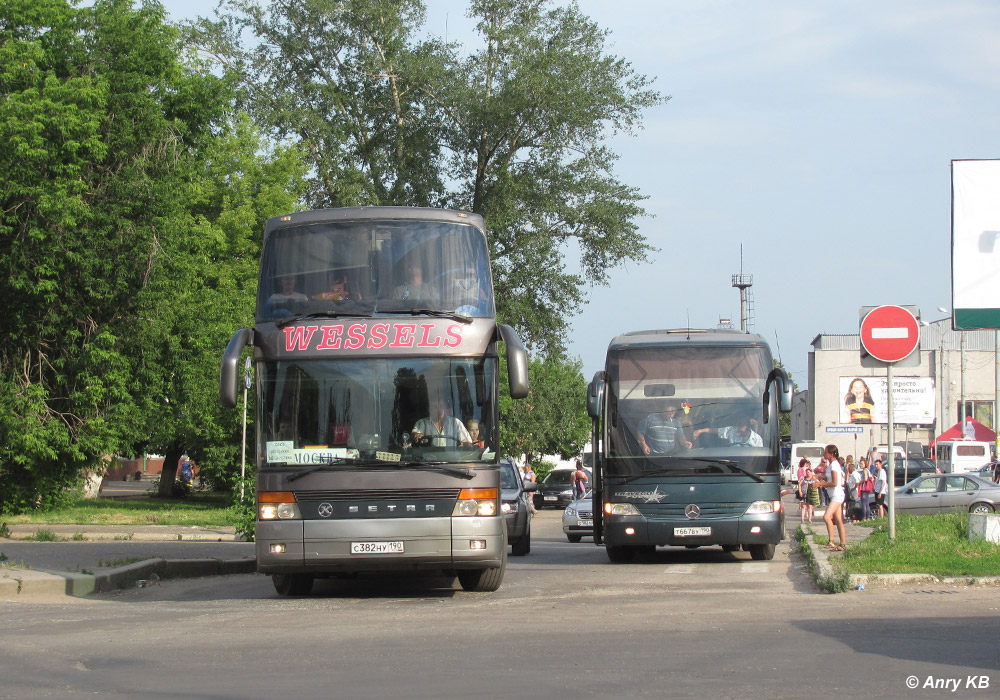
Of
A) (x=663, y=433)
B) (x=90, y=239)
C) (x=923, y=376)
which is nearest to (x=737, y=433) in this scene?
(x=663, y=433)

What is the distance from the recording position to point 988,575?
12.3 meters

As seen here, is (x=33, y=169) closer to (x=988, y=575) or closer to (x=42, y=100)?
(x=42, y=100)

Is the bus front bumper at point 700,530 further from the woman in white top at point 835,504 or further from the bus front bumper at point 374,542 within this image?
the bus front bumper at point 374,542

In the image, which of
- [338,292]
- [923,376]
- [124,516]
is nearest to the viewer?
[338,292]

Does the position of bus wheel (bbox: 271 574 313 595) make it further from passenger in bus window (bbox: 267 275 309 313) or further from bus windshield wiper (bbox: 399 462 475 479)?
passenger in bus window (bbox: 267 275 309 313)

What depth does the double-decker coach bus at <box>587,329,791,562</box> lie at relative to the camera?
16453mm

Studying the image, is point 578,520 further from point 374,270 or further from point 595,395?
point 374,270

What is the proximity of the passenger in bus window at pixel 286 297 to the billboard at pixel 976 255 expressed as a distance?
10.3 meters

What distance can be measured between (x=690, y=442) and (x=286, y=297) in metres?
6.58

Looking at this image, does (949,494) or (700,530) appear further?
(949,494)

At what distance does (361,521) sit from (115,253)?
58.4 ft

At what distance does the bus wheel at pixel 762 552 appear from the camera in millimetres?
17734

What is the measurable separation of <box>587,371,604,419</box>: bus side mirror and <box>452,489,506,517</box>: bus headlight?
4.39m

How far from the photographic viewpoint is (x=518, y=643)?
872 centimetres
